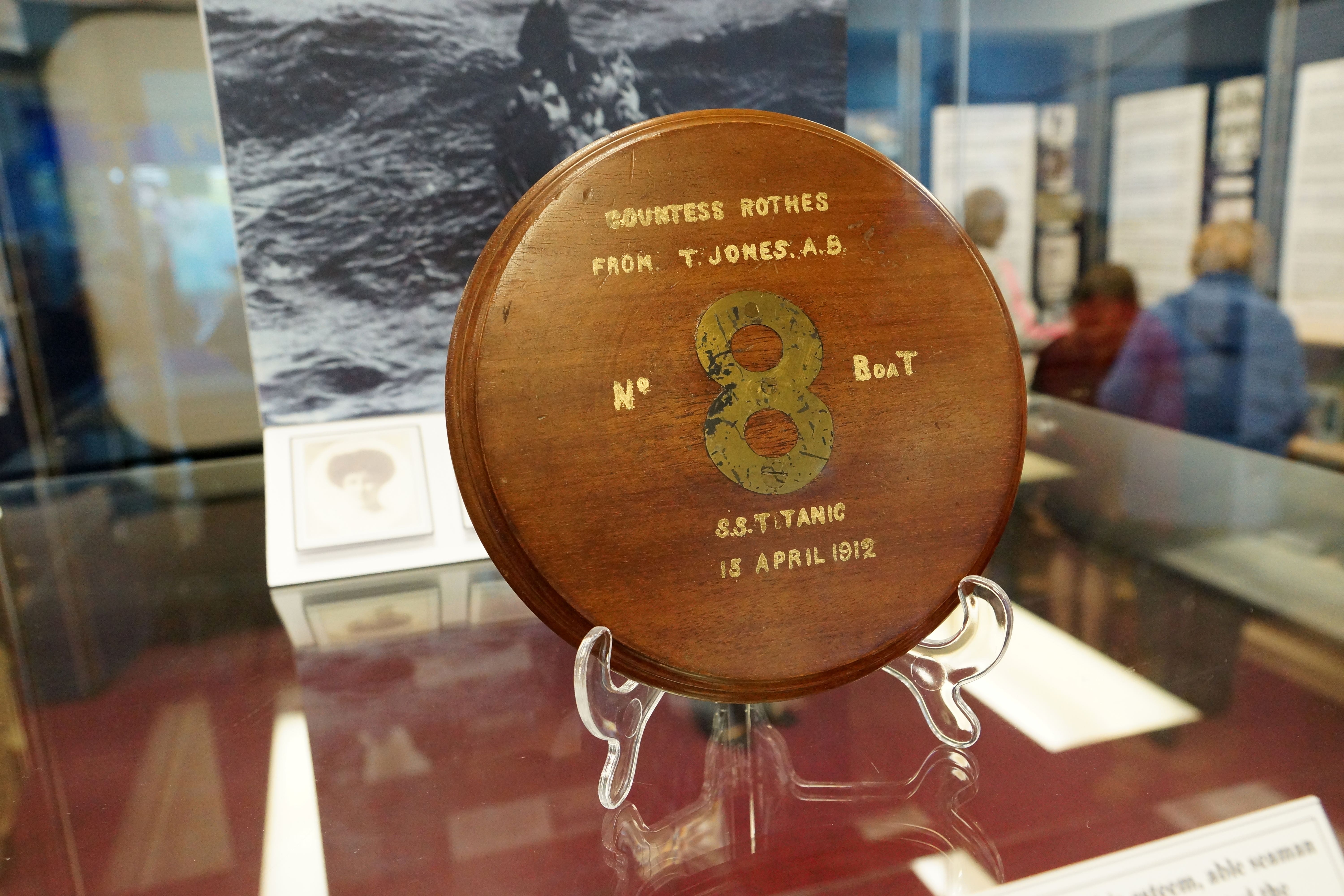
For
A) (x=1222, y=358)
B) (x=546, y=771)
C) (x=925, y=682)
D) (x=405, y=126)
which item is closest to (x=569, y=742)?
(x=546, y=771)

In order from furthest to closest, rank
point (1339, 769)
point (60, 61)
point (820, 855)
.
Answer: point (60, 61), point (1339, 769), point (820, 855)

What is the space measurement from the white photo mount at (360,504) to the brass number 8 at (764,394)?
28.0 inches

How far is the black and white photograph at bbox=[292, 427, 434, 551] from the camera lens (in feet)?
5.05

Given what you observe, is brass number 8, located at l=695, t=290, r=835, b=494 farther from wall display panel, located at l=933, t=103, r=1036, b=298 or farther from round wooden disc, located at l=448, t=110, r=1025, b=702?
wall display panel, located at l=933, t=103, r=1036, b=298

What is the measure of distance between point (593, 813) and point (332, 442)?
3.01 feet

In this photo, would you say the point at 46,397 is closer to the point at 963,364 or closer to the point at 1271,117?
the point at 963,364

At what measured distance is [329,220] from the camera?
65.0 inches

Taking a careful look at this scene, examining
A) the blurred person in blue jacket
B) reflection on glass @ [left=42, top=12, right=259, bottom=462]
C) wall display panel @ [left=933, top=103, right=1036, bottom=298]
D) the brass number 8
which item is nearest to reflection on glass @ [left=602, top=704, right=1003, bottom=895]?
the brass number 8

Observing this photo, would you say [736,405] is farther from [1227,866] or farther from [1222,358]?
[1222,358]

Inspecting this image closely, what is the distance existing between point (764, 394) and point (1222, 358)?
101 inches

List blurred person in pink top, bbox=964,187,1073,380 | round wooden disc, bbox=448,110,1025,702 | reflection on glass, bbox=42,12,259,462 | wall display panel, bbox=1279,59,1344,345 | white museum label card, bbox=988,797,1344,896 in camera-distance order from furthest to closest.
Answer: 1. blurred person in pink top, bbox=964,187,1073,380
2. wall display panel, bbox=1279,59,1344,345
3. reflection on glass, bbox=42,12,259,462
4. round wooden disc, bbox=448,110,1025,702
5. white museum label card, bbox=988,797,1344,896

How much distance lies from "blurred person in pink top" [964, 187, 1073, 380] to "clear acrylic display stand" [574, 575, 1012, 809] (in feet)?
6.45

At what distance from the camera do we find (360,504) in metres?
1.57

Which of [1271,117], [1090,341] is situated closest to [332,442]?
[1090,341]
